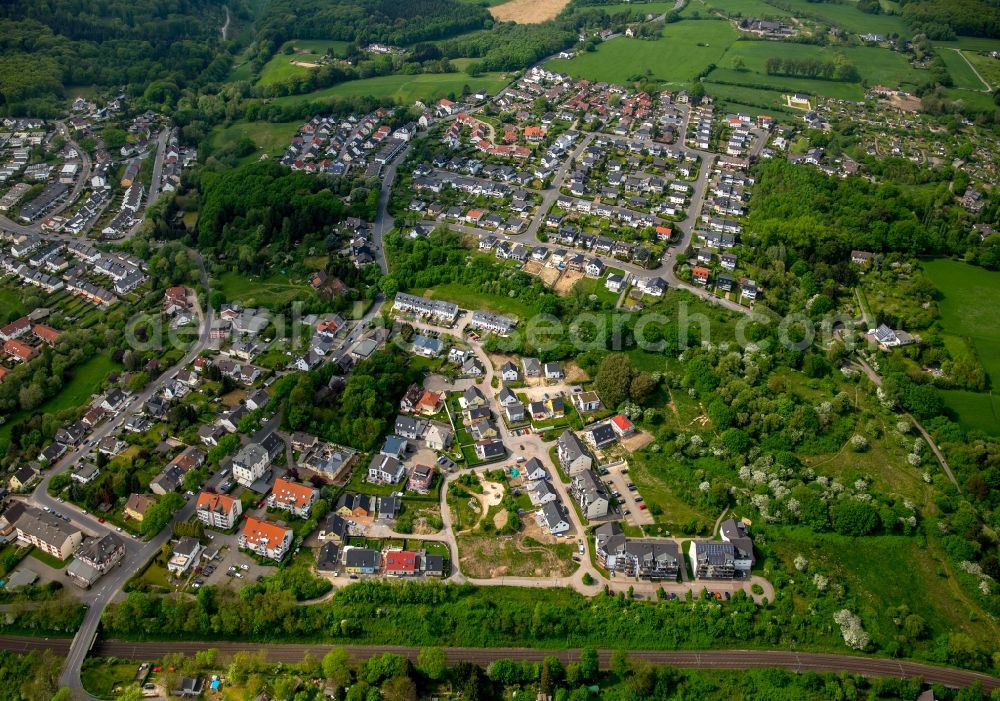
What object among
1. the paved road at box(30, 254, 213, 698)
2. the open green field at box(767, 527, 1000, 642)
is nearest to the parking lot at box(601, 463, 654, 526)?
the open green field at box(767, 527, 1000, 642)

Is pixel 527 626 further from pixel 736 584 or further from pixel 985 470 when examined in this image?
pixel 985 470

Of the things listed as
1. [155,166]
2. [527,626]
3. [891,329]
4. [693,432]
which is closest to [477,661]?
[527,626]

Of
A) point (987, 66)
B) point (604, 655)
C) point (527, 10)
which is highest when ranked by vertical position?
point (527, 10)

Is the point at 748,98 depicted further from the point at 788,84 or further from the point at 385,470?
the point at 385,470

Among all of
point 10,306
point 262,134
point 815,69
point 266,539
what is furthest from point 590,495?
point 815,69

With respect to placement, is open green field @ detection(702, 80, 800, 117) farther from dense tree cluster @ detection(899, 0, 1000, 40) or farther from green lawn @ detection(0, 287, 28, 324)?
green lawn @ detection(0, 287, 28, 324)

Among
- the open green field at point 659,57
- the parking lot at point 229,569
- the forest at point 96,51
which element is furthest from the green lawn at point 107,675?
the open green field at point 659,57

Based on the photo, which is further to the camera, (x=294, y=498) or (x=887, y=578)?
(x=294, y=498)
